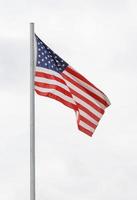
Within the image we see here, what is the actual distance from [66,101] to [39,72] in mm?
1226

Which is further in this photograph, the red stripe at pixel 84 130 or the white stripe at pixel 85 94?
the red stripe at pixel 84 130

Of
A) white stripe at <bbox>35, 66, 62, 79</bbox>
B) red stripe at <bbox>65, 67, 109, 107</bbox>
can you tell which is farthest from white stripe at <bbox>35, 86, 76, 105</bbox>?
red stripe at <bbox>65, 67, 109, 107</bbox>

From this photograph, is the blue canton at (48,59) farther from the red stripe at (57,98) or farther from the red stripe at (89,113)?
the red stripe at (89,113)

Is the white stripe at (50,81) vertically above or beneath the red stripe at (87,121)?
above

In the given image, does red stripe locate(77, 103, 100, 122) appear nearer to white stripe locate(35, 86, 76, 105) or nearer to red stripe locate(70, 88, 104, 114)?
red stripe locate(70, 88, 104, 114)

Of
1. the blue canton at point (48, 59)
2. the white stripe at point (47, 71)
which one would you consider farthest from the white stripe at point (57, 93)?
the blue canton at point (48, 59)

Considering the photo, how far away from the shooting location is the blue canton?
840 inches

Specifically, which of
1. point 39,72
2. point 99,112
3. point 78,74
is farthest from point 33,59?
point 99,112

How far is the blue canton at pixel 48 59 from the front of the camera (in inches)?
840

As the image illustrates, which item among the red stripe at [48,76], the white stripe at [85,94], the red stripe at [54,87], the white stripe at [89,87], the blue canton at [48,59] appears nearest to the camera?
the red stripe at [54,87]

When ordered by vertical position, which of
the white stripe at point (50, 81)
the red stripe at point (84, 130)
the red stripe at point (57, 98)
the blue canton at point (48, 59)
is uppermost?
the blue canton at point (48, 59)

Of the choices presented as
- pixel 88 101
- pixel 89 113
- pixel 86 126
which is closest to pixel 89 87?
pixel 88 101

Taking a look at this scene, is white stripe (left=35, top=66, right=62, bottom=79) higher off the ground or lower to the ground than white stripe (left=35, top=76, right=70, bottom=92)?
higher

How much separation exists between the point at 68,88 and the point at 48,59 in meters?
1.09
